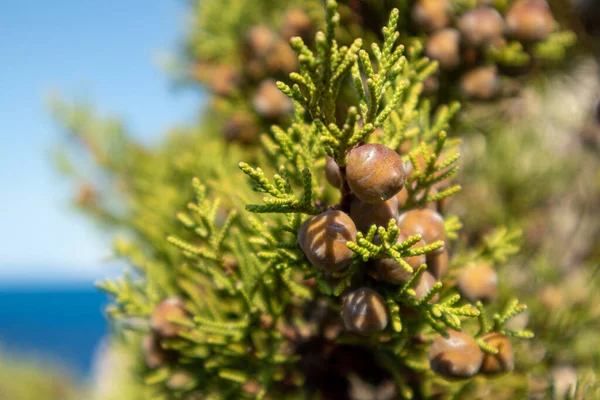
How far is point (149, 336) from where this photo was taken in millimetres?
1294

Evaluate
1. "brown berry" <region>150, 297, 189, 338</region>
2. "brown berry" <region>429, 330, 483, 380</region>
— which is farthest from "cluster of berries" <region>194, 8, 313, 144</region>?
"brown berry" <region>429, 330, 483, 380</region>

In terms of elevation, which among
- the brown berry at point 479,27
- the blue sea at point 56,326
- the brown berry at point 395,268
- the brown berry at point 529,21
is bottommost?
the brown berry at point 395,268

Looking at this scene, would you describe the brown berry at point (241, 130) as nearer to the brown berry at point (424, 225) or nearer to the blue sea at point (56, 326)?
the brown berry at point (424, 225)

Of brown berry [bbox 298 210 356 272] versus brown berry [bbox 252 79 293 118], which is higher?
brown berry [bbox 252 79 293 118]

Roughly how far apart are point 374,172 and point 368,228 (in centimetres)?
16

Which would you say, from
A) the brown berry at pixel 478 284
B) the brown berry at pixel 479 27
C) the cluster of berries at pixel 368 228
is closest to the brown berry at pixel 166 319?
the cluster of berries at pixel 368 228

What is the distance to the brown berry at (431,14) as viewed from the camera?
4.44 feet

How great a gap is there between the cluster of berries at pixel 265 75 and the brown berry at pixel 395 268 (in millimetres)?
920

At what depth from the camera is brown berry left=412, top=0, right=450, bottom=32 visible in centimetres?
135

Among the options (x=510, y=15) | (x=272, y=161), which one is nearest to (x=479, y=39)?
(x=510, y=15)

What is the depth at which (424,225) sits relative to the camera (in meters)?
0.96

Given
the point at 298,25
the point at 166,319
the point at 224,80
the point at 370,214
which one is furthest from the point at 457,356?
the point at 224,80

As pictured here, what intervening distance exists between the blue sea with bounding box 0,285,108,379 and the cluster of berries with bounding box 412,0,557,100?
17.3 m

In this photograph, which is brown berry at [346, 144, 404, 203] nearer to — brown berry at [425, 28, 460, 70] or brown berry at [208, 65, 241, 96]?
brown berry at [425, 28, 460, 70]
